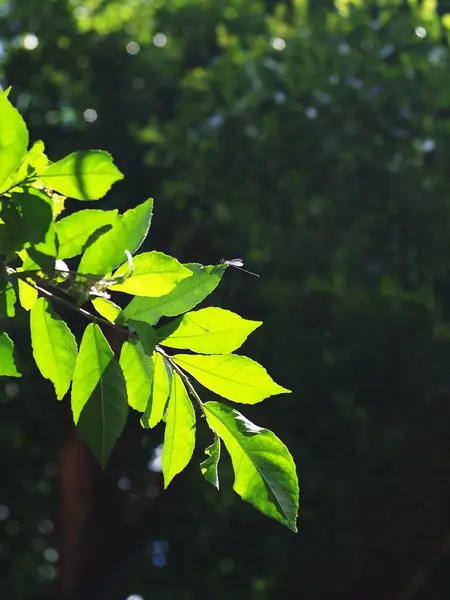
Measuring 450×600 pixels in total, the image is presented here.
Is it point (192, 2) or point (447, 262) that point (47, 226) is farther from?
point (192, 2)

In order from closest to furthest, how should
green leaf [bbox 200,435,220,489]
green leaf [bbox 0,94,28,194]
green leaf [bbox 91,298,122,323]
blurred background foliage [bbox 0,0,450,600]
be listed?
green leaf [bbox 0,94,28,194]
green leaf [bbox 91,298,122,323]
green leaf [bbox 200,435,220,489]
blurred background foliage [bbox 0,0,450,600]

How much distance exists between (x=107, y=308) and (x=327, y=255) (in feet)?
17.5

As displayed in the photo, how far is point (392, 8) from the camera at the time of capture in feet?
22.4

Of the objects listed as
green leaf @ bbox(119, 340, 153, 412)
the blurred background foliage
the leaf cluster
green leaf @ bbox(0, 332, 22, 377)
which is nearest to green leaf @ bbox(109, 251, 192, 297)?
the leaf cluster

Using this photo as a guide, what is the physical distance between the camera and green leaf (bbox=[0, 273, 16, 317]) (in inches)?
45.1

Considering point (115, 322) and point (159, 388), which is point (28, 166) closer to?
point (115, 322)

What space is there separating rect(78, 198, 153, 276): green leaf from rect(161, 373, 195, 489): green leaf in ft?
0.74

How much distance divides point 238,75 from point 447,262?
2.15 meters

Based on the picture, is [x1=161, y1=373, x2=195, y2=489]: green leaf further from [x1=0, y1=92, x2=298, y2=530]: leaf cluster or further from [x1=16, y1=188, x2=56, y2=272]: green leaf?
[x1=16, y1=188, x2=56, y2=272]: green leaf

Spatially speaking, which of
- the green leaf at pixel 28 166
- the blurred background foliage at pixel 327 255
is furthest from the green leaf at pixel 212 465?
the blurred background foliage at pixel 327 255

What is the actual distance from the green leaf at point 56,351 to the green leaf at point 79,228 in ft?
0.37

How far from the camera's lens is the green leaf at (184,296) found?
1192 millimetres

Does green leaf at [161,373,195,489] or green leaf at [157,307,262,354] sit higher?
green leaf at [157,307,262,354]

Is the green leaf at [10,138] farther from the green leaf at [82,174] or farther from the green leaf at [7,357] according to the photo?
the green leaf at [7,357]
